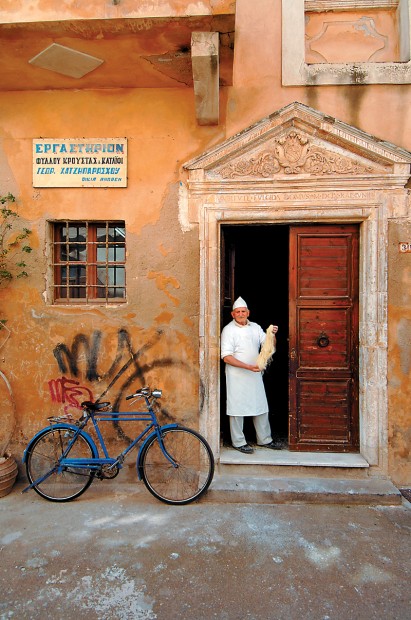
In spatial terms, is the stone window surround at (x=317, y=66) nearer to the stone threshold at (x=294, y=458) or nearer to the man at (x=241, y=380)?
the man at (x=241, y=380)

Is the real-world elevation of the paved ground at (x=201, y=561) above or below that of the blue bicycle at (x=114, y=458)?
below

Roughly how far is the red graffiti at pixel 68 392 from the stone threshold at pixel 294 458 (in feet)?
5.63

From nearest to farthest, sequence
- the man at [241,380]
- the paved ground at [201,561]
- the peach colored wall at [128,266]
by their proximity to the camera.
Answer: the paved ground at [201,561]
the peach colored wall at [128,266]
the man at [241,380]

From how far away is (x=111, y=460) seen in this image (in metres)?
4.14

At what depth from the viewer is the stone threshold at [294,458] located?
4.33m

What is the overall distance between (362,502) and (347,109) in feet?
13.7

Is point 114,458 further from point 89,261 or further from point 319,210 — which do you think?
point 319,210

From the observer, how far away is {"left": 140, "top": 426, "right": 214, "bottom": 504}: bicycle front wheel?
→ 4.06 metres

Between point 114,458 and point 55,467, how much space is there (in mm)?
607

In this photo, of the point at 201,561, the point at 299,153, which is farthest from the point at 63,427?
the point at 299,153

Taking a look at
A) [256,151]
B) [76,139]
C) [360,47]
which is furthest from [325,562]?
[360,47]

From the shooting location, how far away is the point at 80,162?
459cm

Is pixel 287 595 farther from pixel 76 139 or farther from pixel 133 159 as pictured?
pixel 76 139

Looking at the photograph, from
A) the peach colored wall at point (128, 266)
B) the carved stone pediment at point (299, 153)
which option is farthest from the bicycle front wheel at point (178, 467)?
the carved stone pediment at point (299, 153)
